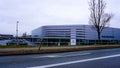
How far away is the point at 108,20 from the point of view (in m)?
40.4

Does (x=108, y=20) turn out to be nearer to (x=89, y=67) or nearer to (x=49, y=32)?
Result: (x=89, y=67)

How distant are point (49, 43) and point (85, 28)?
335 ft

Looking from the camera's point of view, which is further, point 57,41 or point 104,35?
point 104,35

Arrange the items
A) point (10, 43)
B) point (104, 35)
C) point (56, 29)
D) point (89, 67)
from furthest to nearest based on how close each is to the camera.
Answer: point (56, 29) < point (104, 35) < point (10, 43) < point (89, 67)

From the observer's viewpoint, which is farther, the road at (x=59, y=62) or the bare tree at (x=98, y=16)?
the bare tree at (x=98, y=16)

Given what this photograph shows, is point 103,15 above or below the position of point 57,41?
above

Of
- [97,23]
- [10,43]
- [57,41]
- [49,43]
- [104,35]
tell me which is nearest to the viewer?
[10,43]

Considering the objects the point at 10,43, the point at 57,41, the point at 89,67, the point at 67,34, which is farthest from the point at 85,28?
the point at 89,67

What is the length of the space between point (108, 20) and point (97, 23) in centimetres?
322

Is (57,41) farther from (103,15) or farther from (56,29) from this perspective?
(56,29)

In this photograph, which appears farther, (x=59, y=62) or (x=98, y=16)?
(x=98, y=16)

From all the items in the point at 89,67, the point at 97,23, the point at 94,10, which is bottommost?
the point at 89,67

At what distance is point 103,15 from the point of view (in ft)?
128

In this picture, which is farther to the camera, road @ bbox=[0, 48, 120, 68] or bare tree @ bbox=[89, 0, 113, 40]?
bare tree @ bbox=[89, 0, 113, 40]
